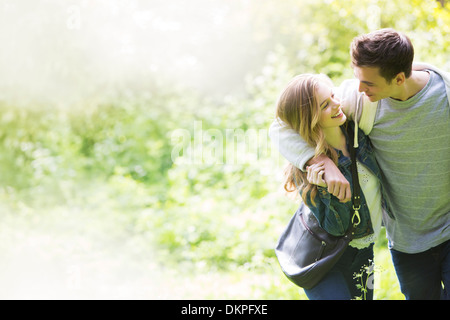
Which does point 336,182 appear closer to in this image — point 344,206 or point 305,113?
point 344,206

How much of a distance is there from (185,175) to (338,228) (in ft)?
11.8

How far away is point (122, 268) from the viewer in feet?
16.0

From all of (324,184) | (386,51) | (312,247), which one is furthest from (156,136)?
(386,51)

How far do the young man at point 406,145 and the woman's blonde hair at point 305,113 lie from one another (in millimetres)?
50

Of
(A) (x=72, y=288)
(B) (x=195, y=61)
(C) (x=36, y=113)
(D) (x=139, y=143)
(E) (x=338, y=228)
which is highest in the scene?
(B) (x=195, y=61)

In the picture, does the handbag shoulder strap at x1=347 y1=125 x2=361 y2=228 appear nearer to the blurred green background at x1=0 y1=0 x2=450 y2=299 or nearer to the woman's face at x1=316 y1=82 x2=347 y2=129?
the woman's face at x1=316 y1=82 x2=347 y2=129

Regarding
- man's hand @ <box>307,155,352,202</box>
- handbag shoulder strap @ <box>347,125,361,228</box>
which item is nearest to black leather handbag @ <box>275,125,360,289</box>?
handbag shoulder strap @ <box>347,125,361,228</box>

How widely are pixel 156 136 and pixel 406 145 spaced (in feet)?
16.1

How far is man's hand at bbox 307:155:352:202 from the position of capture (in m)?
2.07

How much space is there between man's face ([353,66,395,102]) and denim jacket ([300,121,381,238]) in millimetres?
192

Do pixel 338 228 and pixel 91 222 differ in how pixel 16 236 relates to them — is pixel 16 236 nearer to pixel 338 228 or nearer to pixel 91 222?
pixel 91 222

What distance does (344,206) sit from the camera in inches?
86.3
